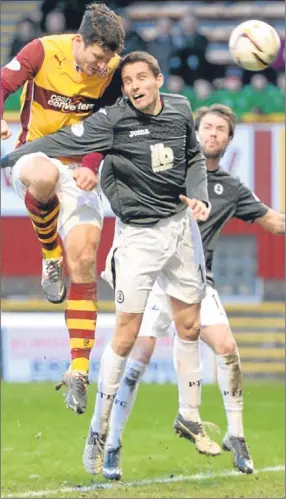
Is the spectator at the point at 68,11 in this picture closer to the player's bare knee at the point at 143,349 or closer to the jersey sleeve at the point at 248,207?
the jersey sleeve at the point at 248,207

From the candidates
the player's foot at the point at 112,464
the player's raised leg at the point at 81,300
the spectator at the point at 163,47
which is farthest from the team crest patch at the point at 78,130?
the spectator at the point at 163,47

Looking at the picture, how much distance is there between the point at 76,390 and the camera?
7.23 metres

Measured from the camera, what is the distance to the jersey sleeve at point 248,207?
357 inches

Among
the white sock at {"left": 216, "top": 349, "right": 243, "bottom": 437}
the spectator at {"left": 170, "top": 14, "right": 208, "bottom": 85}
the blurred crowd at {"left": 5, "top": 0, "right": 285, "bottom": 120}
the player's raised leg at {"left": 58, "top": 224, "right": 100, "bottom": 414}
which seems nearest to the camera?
the player's raised leg at {"left": 58, "top": 224, "right": 100, "bottom": 414}

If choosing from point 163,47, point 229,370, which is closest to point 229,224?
point 163,47

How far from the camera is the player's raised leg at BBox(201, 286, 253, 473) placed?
8789 mm

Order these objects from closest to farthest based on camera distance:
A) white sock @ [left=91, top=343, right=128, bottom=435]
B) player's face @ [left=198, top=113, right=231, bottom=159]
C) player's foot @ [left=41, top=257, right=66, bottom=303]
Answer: player's foot @ [left=41, top=257, right=66, bottom=303] < white sock @ [left=91, top=343, right=128, bottom=435] < player's face @ [left=198, top=113, right=231, bottom=159]

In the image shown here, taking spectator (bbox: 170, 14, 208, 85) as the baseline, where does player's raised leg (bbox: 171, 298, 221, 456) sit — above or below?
below

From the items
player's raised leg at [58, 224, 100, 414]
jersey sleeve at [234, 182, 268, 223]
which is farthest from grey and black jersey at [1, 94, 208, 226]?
jersey sleeve at [234, 182, 268, 223]

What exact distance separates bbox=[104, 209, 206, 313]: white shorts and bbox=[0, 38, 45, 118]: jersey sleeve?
3.75 ft

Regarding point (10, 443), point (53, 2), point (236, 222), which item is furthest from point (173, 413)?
point (53, 2)

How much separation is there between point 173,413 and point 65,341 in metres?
3.08

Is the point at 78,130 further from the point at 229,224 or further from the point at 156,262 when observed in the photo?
the point at 229,224

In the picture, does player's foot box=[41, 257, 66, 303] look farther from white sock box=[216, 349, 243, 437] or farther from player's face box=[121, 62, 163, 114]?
white sock box=[216, 349, 243, 437]
